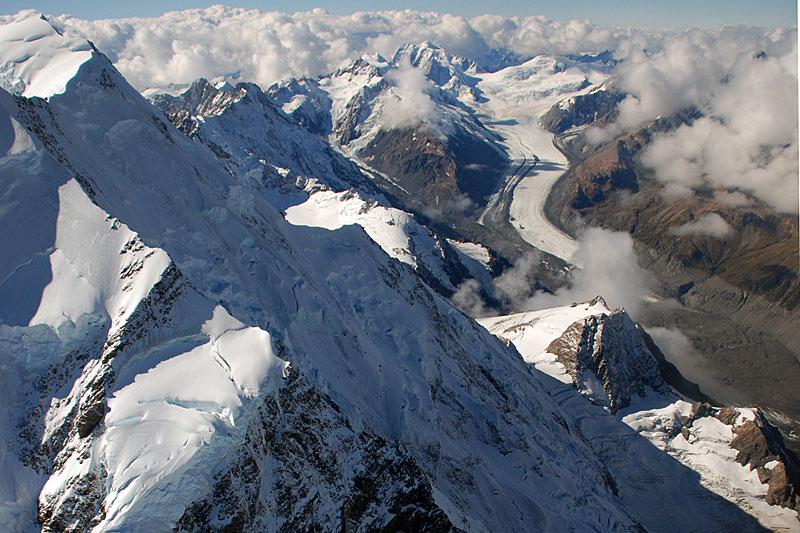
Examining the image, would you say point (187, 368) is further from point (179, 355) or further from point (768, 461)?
point (768, 461)

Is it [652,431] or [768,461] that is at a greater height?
[768,461]

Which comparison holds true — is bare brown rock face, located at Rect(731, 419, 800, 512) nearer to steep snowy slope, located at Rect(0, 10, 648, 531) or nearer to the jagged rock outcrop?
the jagged rock outcrop

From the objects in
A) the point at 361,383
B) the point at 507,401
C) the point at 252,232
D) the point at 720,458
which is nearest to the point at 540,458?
the point at 507,401

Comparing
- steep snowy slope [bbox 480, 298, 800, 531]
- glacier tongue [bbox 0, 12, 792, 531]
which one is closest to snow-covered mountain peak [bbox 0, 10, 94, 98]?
glacier tongue [bbox 0, 12, 792, 531]

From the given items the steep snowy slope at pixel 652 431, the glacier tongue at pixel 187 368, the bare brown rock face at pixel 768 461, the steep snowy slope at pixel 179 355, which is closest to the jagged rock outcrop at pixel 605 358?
the steep snowy slope at pixel 652 431

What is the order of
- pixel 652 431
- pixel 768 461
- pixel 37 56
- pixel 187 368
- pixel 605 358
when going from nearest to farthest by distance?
pixel 187 368, pixel 37 56, pixel 768 461, pixel 652 431, pixel 605 358

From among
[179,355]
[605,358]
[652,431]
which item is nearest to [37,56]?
[179,355]

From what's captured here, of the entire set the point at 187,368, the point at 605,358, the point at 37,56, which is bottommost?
the point at 605,358
